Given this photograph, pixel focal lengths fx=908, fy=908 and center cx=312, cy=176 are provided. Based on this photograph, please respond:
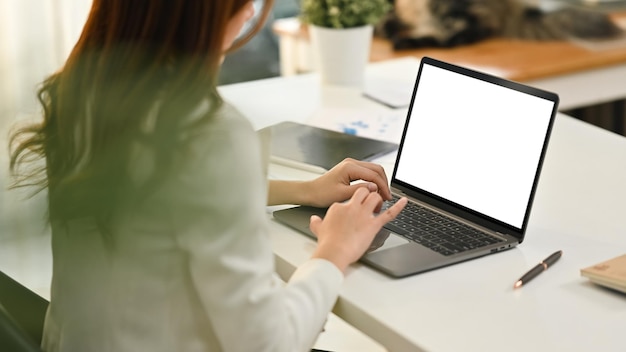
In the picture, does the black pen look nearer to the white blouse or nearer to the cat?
the white blouse

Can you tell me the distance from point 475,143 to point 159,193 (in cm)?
56

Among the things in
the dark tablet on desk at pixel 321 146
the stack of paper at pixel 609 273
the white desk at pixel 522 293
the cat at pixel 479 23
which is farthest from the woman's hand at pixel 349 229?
the cat at pixel 479 23

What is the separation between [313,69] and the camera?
3.17m

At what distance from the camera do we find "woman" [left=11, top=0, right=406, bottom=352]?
2.94 ft

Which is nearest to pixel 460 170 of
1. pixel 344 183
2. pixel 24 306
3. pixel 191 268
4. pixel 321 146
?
pixel 344 183

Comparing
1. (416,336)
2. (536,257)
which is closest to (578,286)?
(536,257)

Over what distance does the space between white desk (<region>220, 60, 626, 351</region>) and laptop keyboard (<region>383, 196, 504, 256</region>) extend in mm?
31

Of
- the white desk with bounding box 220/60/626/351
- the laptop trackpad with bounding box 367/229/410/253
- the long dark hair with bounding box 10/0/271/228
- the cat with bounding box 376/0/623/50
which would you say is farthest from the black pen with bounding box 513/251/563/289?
the cat with bounding box 376/0/623/50

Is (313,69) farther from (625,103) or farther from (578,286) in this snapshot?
(578,286)

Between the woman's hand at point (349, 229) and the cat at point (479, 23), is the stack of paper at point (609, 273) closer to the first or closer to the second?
the woman's hand at point (349, 229)

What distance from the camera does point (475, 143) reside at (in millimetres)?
1304

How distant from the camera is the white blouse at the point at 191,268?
0.90 m

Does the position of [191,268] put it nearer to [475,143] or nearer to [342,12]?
[475,143]

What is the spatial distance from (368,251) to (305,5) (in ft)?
3.55
